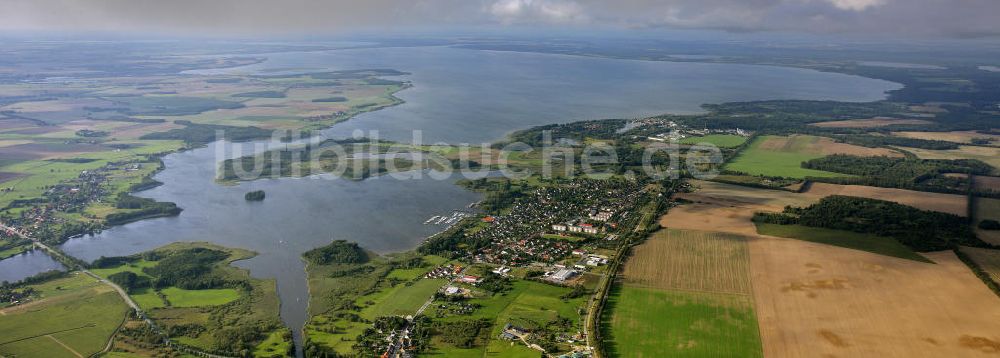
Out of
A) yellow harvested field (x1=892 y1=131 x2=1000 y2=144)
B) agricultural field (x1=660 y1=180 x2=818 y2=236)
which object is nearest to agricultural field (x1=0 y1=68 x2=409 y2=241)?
agricultural field (x1=660 y1=180 x2=818 y2=236)

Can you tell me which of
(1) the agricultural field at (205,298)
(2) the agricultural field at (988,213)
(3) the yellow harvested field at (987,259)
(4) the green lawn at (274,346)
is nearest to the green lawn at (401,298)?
(4) the green lawn at (274,346)

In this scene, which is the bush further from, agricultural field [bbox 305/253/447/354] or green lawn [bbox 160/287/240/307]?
green lawn [bbox 160/287/240/307]

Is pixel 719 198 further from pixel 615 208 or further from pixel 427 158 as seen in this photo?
pixel 427 158

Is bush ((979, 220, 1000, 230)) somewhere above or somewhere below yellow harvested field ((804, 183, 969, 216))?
below

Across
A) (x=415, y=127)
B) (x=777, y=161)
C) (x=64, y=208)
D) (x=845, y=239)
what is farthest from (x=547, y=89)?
(x=64, y=208)

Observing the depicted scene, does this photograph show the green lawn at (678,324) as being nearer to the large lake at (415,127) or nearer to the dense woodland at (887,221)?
the dense woodland at (887,221)

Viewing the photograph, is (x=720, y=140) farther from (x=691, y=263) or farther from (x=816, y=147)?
(x=691, y=263)

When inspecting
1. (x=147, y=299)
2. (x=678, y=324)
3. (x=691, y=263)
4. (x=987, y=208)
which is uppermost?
(x=987, y=208)
